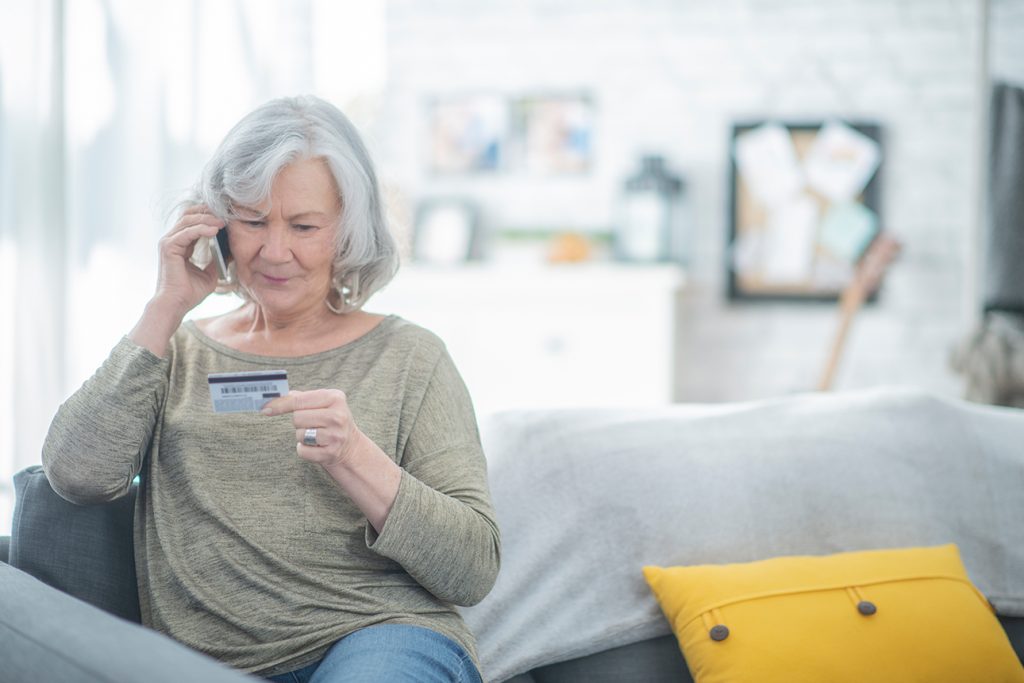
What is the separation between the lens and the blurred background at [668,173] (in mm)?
3674

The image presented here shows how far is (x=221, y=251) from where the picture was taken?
4.91 ft

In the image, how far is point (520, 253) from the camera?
157 inches

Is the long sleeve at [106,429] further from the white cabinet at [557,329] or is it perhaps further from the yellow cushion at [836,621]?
the white cabinet at [557,329]

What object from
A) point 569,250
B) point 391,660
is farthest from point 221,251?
point 569,250

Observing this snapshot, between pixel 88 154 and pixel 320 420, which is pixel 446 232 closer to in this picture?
pixel 88 154

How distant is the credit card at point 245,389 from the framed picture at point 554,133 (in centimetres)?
290

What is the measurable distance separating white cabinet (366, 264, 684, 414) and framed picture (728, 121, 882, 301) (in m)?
0.38

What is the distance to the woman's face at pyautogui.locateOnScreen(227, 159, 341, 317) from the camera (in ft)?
4.77

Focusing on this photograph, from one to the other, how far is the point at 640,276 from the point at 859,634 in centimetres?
225

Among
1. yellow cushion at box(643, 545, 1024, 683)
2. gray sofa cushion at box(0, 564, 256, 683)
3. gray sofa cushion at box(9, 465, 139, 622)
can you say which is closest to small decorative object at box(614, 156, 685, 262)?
yellow cushion at box(643, 545, 1024, 683)

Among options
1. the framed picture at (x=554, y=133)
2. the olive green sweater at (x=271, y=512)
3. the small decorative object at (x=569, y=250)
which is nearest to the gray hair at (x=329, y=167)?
the olive green sweater at (x=271, y=512)

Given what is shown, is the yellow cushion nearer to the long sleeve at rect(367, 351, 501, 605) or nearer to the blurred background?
the long sleeve at rect(367, 351, 501, 605)

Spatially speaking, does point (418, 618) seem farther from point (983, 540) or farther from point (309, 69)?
point (309, 69)

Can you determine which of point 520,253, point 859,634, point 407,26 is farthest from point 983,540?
point 407,26
